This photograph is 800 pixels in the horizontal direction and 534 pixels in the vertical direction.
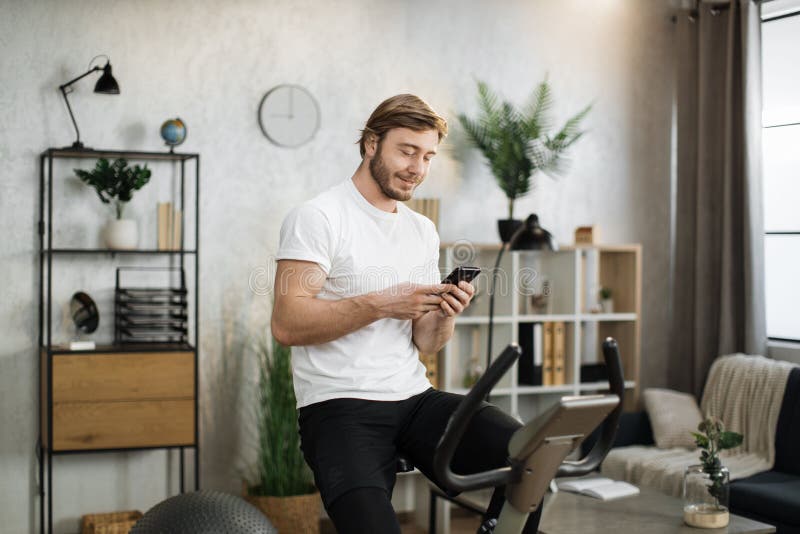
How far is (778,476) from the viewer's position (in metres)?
4.16

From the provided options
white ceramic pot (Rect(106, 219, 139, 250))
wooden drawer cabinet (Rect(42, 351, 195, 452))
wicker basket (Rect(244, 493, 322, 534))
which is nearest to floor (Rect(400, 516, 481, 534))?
wicker basket (Rect(244, 493, 322, 534))

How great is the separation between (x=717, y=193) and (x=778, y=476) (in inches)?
65.8

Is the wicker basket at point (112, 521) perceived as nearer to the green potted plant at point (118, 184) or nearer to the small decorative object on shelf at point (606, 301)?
the green potted plant at point (118, 184)

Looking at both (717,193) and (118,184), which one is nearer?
(118,184)

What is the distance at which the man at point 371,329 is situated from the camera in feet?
6.95

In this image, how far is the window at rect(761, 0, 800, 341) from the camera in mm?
4832

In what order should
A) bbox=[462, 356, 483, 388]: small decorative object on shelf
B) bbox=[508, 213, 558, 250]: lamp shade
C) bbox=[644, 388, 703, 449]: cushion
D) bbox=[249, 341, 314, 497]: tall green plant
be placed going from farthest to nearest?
bbox=[462, 356, 483, 388]: small decorative object on shelf → bbox=[644, 388, 703, 449]: cushion → bbox=[249, 341, 314, 497]: tall green plant → bbox=[508, 213, 558, 250]: lamp shade

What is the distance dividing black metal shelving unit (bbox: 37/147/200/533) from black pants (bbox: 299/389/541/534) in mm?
1966

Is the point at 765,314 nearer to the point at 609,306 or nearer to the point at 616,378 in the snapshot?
the point at 609,306

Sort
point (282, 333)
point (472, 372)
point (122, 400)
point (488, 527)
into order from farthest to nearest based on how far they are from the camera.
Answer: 1. point (472, 372)
2. point (122, 400)
3. point (282, 333)
4. point (488, 527)

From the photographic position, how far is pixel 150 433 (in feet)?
13.2

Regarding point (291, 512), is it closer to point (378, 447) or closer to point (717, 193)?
point (378, 447)

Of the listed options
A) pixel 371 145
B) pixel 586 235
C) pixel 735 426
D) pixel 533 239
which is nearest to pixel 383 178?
pixel 371 145

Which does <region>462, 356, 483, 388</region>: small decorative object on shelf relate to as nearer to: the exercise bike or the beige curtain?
the beige curtain
